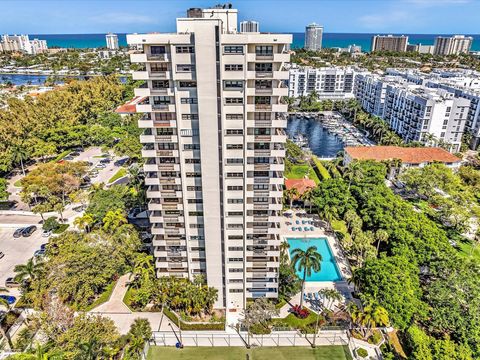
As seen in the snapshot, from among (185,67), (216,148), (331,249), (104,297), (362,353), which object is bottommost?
(362,353)

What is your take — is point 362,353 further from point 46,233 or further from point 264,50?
point 46,233

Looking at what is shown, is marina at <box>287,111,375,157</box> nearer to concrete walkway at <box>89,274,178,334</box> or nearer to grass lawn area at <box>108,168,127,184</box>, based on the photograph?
grass lawn area at <box>108,168,127,184</box>

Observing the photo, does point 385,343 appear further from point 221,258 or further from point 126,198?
point 126,198

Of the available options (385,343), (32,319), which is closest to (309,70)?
(385,343)

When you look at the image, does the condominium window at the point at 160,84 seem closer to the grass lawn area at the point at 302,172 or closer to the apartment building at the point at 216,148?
the apartment building at the point at 216,148

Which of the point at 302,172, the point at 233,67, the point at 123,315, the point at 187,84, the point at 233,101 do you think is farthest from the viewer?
the point at 302,172

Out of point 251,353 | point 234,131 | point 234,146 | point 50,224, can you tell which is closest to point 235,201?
point 234,146
